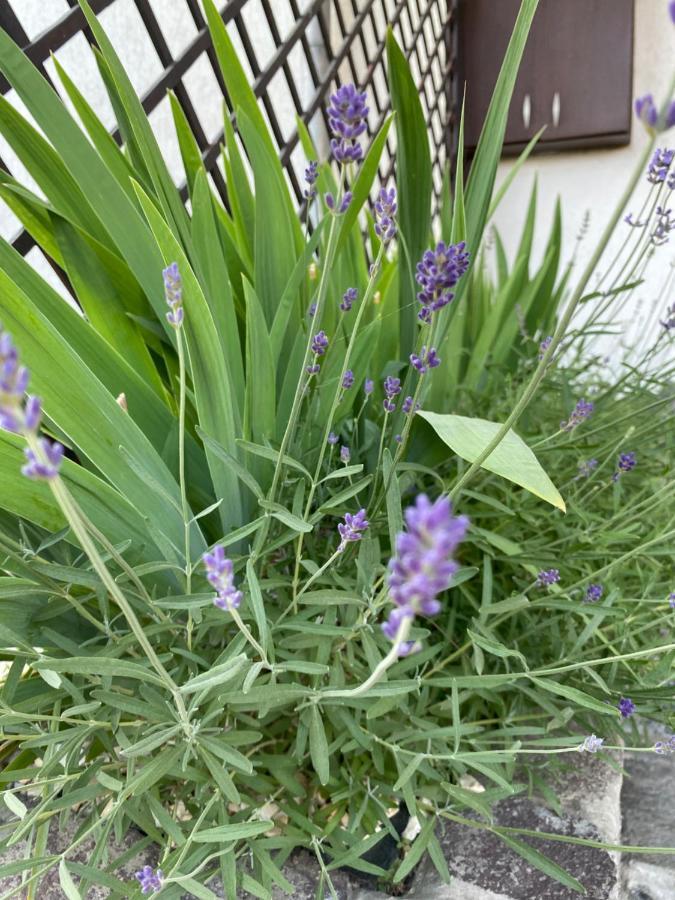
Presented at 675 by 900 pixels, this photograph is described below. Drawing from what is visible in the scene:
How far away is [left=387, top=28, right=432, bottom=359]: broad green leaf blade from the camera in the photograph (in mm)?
664

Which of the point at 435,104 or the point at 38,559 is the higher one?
the point at 38,559

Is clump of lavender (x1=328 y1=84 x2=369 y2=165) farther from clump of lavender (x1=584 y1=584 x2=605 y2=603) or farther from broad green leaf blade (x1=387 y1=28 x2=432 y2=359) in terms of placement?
clump of lavender (x1=584 y1=584 x2=605 y2=603)

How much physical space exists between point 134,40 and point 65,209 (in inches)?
38.5

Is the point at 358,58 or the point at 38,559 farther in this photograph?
the point at 358,58

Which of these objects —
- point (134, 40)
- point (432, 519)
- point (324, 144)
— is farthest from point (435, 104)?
point (432, 519)

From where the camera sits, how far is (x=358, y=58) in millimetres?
2170

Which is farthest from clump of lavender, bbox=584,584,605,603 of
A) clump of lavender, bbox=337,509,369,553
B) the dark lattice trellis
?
the dark lattice trellis

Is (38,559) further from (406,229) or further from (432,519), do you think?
(406,229)

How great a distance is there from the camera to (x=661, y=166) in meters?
0.62

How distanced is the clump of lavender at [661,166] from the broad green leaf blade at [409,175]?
228mm

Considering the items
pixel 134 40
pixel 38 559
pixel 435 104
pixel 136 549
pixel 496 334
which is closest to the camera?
pixel 38 559

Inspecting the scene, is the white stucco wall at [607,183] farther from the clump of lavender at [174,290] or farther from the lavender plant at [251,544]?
the clump of lavender at [174,290]

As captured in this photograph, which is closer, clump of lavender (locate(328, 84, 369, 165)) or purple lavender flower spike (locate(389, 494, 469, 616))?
purple lavender flower spike (locate(389, 494, 469, 616))

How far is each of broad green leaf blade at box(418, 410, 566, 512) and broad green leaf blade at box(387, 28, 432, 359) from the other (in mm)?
220
